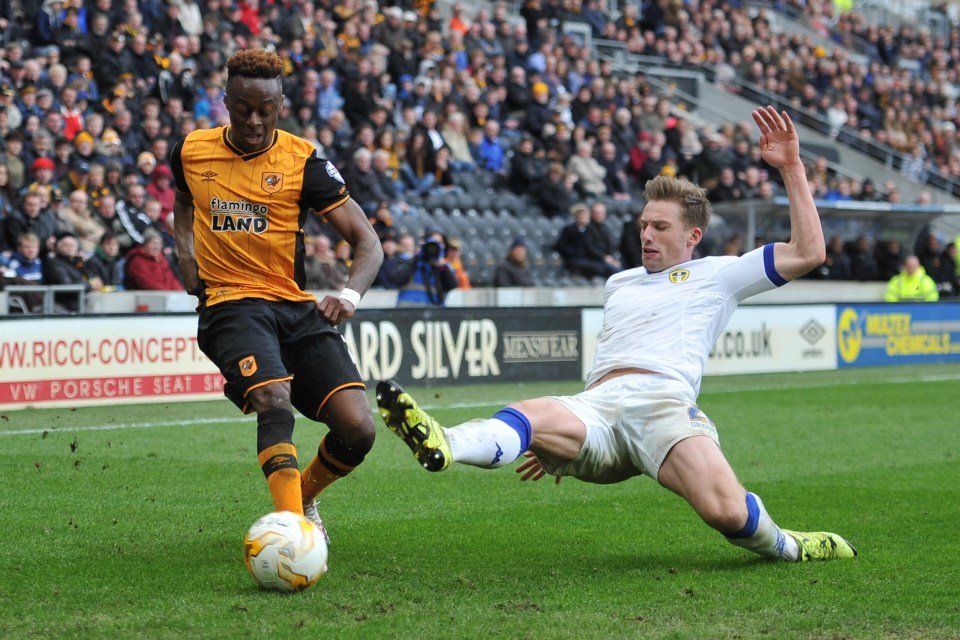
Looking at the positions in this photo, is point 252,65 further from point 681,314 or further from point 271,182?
point 681,314

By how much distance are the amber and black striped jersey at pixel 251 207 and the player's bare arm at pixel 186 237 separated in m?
0.17

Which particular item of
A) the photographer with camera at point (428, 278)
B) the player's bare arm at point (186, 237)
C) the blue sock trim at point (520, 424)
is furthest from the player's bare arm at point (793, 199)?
the photographer with camera at point (428, 278)

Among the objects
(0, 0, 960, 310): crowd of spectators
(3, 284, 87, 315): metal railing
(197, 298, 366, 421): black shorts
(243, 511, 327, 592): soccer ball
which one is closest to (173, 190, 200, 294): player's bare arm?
(197, 298, 366, 421): black shorts

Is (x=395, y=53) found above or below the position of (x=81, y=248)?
above

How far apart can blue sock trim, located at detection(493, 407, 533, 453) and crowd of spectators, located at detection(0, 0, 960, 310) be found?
33.0 ft

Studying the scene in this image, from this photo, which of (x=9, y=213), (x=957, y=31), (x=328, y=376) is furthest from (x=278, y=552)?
(x=957, y=31)

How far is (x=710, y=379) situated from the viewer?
17672mm

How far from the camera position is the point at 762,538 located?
5.82 metres

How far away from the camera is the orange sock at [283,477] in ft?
18.0

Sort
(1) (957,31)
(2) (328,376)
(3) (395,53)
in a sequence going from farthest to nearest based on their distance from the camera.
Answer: (1) (957,31), (3) (395,53), (2) (328,376)

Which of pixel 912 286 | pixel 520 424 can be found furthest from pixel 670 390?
pixel 912 286

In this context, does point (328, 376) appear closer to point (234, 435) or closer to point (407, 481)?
point (407, 481)

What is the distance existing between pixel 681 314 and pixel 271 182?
1.98m

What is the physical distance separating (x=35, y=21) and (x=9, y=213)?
12.5ft
